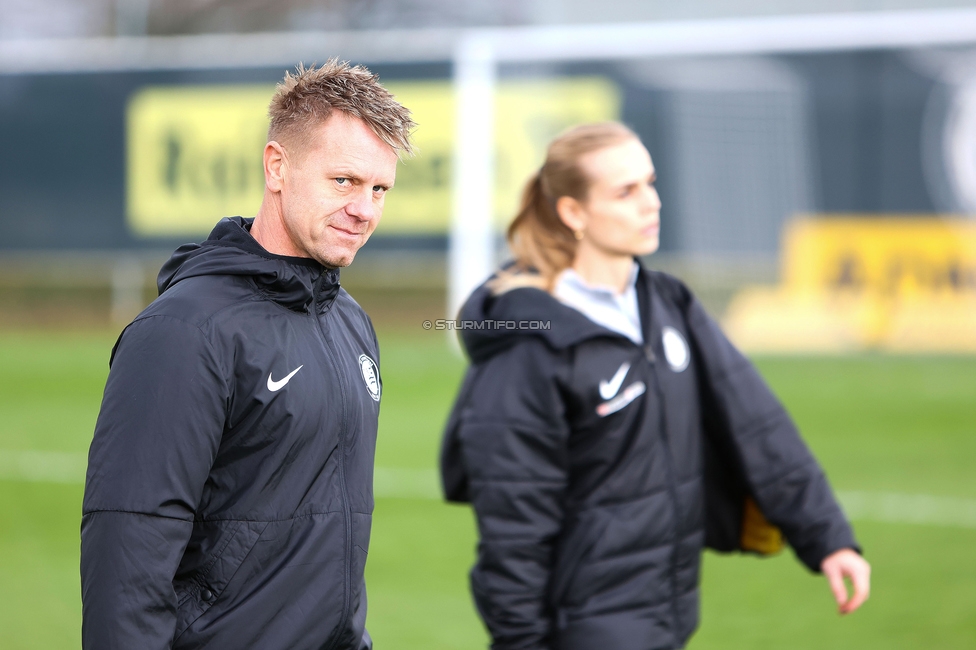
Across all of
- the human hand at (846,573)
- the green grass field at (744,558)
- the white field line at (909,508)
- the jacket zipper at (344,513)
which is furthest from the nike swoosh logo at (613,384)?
the white field line at (909,508)

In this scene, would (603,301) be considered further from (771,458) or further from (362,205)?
(362,205)

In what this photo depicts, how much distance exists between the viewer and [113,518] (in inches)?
→ 63.7

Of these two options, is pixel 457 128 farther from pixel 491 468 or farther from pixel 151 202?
pixel 491 468

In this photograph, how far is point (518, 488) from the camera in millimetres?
2615

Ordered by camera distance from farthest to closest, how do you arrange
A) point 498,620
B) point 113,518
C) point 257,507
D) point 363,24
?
point 363,24
point 498,620
point 257,507
point 113,518

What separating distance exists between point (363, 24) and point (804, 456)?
21.5 meters

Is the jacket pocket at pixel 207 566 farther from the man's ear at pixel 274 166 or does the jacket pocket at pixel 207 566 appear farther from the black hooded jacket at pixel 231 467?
the man's ear at pixel 274 166

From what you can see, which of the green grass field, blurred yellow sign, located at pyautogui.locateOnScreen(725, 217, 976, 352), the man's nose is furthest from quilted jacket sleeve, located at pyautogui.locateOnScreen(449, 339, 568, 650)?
blurred yellow sign, located at pyautogui.locateOnScreen(725, 217, 976, 352)

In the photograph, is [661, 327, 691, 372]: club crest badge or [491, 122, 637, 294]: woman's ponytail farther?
[491, 122, 637, 294]: woman's ponytail

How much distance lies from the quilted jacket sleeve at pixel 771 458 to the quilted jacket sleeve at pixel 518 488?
0.43m

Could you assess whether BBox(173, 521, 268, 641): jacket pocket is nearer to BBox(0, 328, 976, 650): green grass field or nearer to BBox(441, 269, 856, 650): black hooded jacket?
BBox(441, 269, 856, 650): black hooded jacket

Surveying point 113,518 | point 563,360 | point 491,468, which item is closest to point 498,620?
point 491,468

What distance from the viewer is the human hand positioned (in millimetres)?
2676

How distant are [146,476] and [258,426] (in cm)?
20
